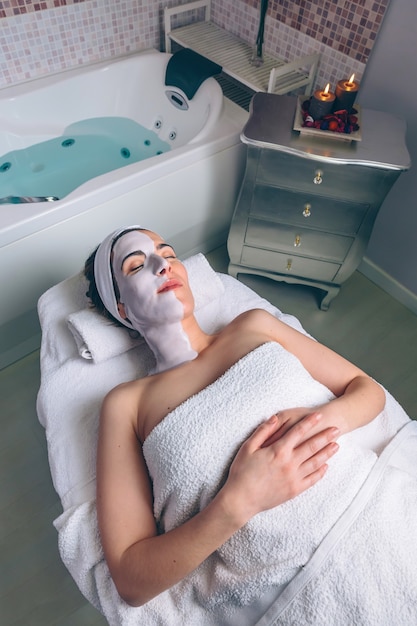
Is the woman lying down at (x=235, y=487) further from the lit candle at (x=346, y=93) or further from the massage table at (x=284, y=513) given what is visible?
the lit candle at (x=346, y=93)

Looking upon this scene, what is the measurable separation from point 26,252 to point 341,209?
1106 mm

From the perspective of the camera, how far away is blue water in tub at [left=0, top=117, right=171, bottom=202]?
7.32ft

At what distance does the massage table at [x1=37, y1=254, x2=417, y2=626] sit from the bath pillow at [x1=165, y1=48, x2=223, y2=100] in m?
1.09

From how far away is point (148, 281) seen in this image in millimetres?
1150

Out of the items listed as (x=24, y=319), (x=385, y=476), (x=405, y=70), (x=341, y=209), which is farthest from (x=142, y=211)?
(x=385, y=476)

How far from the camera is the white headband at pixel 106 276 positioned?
48.6 inches

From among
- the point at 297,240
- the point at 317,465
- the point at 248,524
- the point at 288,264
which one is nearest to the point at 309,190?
the point at 297,240

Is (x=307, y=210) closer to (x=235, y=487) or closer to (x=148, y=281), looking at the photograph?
(x=148, y=281)

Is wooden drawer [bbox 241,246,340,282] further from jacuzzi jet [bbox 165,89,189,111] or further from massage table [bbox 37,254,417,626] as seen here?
jacuzzi jet [bbox 165,89,189,111]

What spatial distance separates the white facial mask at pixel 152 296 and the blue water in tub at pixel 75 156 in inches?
47.0

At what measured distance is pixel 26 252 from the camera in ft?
5.29

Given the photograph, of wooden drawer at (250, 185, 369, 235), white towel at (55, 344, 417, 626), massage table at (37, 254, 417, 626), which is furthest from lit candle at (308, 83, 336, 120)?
white towel at (55, 344, 417, 626)

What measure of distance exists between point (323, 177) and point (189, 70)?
970 mm

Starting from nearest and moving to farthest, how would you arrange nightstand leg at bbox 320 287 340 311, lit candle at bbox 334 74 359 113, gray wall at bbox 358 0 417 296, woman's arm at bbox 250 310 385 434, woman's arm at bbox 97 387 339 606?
woman's arm at bbox 97 387 339 606, woman's arm at bbox 250 310 385 434, lit candle at bbox 334 74 359 113, gray wall at bbox 358 0 417 296, nightstand leg at bbox 320 287 340 311
